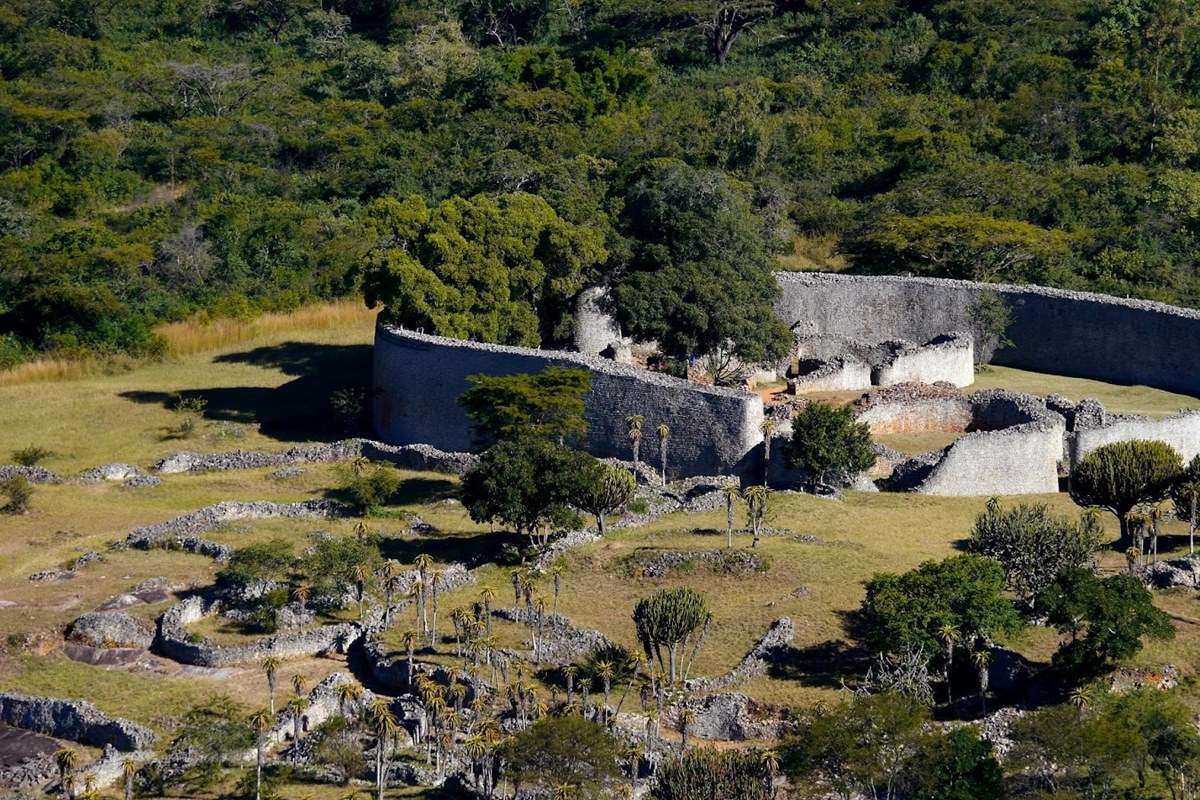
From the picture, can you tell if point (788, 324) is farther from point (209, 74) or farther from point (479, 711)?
point (209, 74)

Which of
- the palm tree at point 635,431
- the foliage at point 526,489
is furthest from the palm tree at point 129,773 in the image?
the palm tree at point 635,431

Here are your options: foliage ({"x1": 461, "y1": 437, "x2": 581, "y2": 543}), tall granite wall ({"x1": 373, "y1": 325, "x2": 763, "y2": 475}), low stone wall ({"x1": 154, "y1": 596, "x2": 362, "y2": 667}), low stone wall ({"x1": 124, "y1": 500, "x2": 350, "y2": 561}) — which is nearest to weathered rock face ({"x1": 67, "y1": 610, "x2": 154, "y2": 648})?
low stone wall ({"x1": 154, "y1": 596, "x2": 362, "y2": 667})

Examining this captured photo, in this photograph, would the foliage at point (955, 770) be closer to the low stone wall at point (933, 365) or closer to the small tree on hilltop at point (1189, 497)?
the small tree on hilltop at point (1189, 497)

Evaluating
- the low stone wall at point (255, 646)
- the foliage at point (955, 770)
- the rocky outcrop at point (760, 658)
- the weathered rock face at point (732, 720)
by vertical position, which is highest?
the foliage at point (955, 770)

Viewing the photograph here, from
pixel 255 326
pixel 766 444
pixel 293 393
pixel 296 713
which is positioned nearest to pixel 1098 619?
pixel 296 713

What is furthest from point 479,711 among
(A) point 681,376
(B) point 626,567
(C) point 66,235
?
(C) point 66,235

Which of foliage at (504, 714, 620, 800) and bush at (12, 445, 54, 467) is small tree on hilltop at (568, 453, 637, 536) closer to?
foliage at (504, 714, 620, 800)

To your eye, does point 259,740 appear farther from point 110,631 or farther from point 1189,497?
point 1189,497
